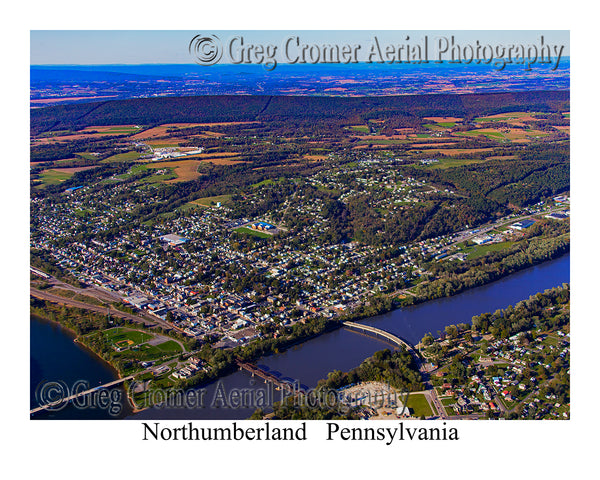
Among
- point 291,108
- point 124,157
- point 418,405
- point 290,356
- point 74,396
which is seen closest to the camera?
point 418,405

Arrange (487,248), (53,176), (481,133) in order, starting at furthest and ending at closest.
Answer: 1. (481,133)
2. (53,176)
3. (487,248)

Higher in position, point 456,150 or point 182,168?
point 456,150

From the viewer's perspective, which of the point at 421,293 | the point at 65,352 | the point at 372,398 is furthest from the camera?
the point at 421,293

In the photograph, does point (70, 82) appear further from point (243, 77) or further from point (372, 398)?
point (372, 398)

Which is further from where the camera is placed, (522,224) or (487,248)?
(522,224)

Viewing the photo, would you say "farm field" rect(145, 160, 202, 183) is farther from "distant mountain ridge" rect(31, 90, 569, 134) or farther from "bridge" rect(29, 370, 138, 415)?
"bridge" rect(29, 370, 138, 415)

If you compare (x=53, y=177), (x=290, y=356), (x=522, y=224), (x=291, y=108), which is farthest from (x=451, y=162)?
(x=290, y=356)

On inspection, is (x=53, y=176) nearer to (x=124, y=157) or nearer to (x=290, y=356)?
(x=124, y=157)

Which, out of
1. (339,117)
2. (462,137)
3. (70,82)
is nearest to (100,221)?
(462,137)
